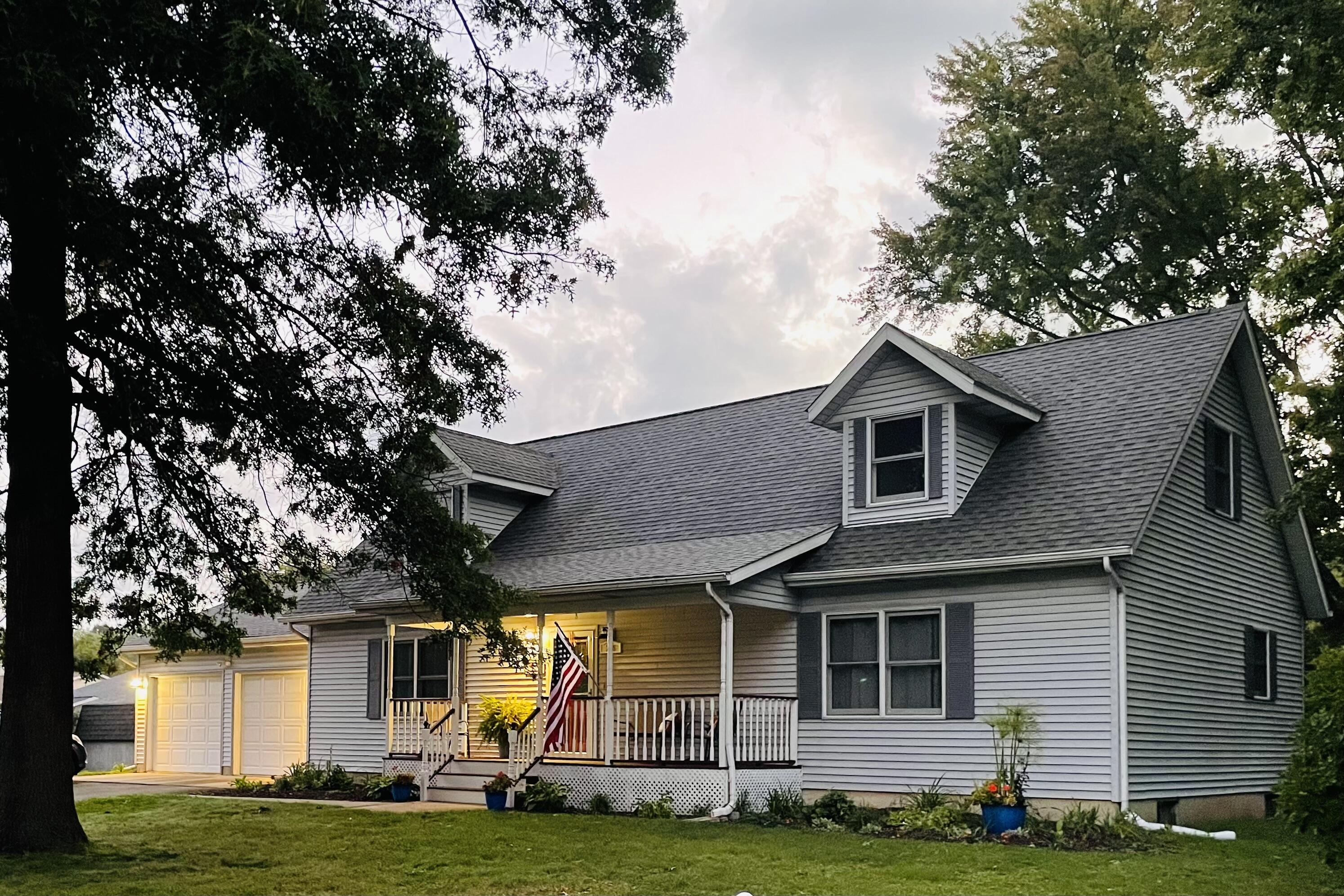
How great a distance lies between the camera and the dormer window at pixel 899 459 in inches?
704

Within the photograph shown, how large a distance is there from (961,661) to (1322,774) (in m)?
6.60

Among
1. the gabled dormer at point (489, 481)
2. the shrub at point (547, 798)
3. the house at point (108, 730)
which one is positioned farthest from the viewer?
the house at point (108, 730)

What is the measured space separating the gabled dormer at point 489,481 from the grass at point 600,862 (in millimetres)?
7606

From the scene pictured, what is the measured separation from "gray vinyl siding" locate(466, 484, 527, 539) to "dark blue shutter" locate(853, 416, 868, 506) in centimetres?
709

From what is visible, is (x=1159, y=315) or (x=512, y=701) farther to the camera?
(x=1159, y=315)

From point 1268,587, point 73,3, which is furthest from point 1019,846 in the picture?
point 73,3

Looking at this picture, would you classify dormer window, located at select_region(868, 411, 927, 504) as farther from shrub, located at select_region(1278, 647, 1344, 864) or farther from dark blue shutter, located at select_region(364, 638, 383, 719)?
dark blue shutter, located at select_region(364, 638, 383, 719)

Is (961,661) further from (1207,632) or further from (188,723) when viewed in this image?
(188,723)

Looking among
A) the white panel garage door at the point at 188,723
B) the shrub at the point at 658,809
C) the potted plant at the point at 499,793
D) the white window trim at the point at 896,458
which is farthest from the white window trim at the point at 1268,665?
the white panel garage door at the point at 188,723

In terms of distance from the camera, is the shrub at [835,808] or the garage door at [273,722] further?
the garage door at [273,722]

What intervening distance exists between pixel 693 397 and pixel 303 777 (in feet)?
103

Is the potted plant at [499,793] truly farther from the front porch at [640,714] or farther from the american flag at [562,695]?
the american flag at [562,695]

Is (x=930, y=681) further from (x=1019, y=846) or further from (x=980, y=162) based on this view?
(x=980, y=162)

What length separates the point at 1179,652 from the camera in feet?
54.4
